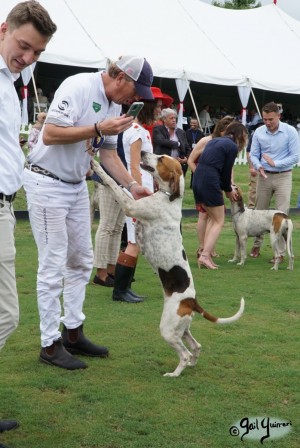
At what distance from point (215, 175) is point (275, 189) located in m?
1.49

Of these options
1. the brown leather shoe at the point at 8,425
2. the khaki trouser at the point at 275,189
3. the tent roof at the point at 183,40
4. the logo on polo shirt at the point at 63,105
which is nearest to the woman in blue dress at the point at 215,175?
the khaki trouser at the point at 275,189

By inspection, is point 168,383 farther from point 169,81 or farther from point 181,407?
point 169,81

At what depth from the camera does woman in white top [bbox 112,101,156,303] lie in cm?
686

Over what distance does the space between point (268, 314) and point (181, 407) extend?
111 inches

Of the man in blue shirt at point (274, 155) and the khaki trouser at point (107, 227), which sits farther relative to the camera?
the man in blue shirt at point (274, 155)

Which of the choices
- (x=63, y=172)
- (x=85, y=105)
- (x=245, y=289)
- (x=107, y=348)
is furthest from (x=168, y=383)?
(x=245, y=289)

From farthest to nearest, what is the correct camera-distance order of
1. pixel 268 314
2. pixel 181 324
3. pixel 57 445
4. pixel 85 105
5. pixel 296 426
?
pixel 268 314, pixel 181 324, pixel 85 105, pixel 296 426, pixel 57 445

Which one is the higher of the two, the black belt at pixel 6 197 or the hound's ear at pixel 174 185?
the black belt at pixel 6 197

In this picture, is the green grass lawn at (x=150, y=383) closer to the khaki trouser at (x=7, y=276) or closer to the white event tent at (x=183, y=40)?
the khaki trouser at (x=7, y=276)

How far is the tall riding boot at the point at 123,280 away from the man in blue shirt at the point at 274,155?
11.8ft

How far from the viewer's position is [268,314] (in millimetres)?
7152

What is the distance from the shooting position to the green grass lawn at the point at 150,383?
407 centimetres

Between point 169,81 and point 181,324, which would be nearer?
point 181,324

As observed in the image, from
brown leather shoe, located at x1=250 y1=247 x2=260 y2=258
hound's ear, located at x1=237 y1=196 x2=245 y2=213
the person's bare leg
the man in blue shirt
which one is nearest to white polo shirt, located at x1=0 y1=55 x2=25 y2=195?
the person's bare leg
